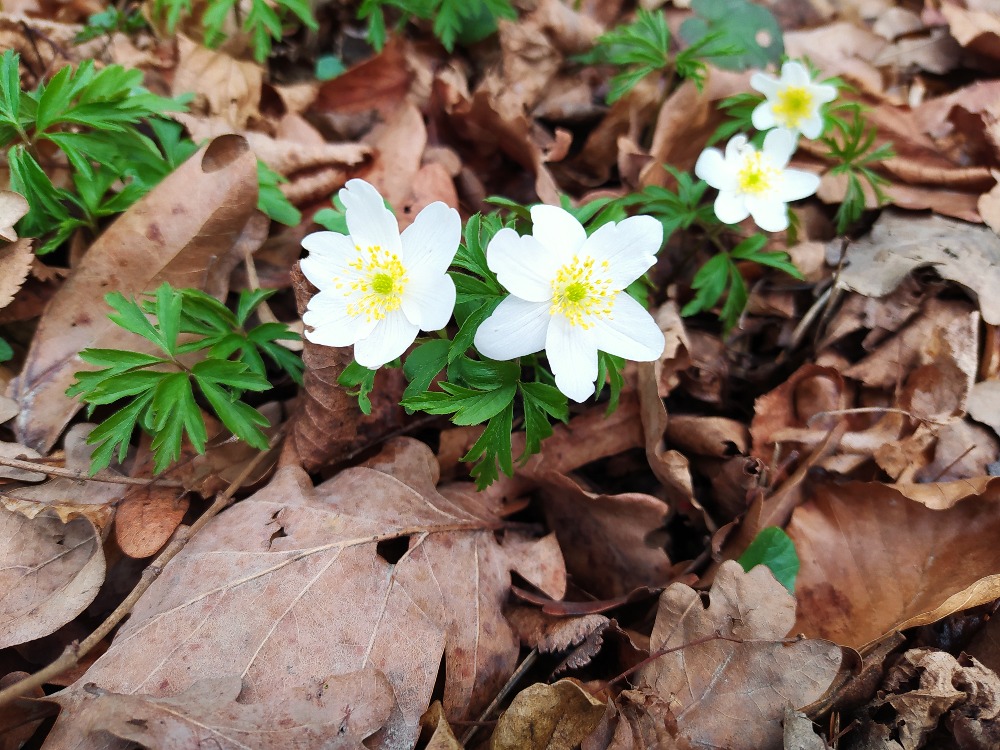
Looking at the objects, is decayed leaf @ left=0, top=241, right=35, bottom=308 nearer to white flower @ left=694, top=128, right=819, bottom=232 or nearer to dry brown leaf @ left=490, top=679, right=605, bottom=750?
dry brown leaf @ left=490, top=679, right=605, bottom=750

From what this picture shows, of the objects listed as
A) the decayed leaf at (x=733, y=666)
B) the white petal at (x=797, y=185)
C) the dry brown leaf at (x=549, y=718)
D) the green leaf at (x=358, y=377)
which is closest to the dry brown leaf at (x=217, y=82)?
the green leaf at (x=358, y=377)

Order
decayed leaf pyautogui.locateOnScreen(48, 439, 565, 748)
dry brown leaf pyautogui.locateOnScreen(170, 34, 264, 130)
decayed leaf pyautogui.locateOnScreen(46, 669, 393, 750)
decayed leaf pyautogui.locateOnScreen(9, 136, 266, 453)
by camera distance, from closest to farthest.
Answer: decayed leaf pyautogui.locateOnScreen(46, 669, 393, 750) → decayed leaf pyautogui.locateOnScreen(48, 439, 565, 748) → decayed leaf pyautogui.locateOnScreen(9, 136, 266, 453) → dry brown leaf pyautogui.locateOnScreen(170, 34, 264, 130)

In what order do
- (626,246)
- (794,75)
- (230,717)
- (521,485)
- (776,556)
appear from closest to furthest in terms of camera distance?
1. (230,717)
2. (626,246)
3. (776,556)
4. (521,485)
5. (794,75)

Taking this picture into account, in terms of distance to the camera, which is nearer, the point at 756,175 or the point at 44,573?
the point at 44,573

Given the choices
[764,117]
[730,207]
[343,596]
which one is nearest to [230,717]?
[343,596]

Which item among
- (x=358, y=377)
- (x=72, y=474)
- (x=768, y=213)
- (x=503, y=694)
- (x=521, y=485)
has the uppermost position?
(x=768, y=213)

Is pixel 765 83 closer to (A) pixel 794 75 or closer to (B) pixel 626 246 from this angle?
(A) pixel 794 75

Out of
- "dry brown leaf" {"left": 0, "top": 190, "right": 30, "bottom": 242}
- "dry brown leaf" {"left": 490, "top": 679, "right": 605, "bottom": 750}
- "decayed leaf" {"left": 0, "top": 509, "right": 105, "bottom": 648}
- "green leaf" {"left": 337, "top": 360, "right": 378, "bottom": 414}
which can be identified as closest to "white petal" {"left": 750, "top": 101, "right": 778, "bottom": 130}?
"green leaf" {"left": 337, "top": 360, "right": 378, "bottom": 414}

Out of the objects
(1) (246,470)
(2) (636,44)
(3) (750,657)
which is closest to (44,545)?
(1) (246,470)
